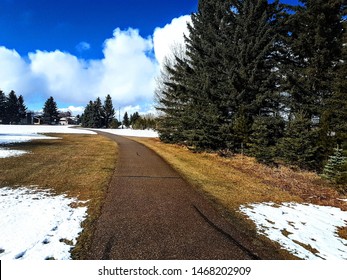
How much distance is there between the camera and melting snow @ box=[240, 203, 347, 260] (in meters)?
3.83

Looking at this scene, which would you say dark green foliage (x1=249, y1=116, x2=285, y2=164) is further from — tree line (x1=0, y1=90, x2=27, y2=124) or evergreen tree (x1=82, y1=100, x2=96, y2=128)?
tree line (x1=0, y1=90, x2=27, y2=124)

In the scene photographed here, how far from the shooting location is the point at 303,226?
4816 millimetres

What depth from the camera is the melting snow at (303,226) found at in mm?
3830

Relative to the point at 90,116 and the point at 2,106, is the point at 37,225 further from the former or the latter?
the point at 2,106

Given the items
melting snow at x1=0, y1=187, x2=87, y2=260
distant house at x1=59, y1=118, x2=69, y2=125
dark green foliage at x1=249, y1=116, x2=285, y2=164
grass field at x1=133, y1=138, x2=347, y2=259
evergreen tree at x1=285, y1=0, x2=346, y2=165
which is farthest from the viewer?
distant house at x1=59, y1=118, x2=69, y2=125

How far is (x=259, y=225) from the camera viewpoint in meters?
4.63

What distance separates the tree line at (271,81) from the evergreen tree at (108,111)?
6611 cm

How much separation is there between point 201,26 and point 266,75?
8.42 meters

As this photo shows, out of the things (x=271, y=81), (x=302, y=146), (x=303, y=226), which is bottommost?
(x=303, y=226)

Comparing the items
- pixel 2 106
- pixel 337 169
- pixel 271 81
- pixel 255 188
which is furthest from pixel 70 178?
pixel 2 106

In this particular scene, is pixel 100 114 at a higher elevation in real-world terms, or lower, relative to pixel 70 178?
higher

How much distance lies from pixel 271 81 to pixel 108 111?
73302mm

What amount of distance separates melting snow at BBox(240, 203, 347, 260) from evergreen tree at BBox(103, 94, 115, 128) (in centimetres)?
7987

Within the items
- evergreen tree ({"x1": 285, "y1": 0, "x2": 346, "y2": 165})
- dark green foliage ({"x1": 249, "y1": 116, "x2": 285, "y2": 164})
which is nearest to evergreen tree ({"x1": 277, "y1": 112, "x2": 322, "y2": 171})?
dark green foliage ({"x1": 249, "y1": 116, "x2": 285, "y2": 164})
